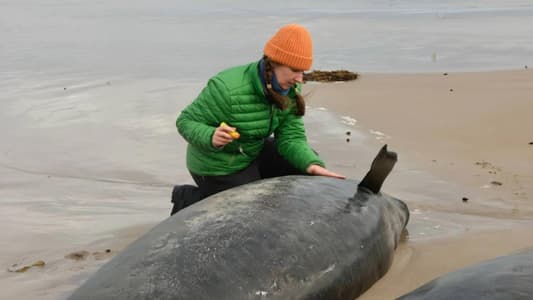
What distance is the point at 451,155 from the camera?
7.18 meters

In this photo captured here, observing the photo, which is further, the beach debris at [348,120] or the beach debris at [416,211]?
the beach debris at [348,120]

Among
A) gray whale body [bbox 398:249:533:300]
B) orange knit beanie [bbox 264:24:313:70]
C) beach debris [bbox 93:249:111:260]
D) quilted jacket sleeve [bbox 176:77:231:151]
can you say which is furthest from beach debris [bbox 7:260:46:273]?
gray whale body [bbox 398:249:533:300]

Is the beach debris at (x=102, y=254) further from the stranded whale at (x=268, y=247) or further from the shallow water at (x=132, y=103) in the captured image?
the stranded whale at (x=268, y=247)

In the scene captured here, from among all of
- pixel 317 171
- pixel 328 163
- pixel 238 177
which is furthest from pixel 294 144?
pixel 328 163

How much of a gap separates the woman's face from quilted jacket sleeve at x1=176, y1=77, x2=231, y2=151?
31 cm

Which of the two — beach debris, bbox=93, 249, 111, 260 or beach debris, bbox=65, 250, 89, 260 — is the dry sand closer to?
beach debris, bbox=93, 249, 111, 260

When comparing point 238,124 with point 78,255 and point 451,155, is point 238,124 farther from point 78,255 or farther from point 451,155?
point 451,155

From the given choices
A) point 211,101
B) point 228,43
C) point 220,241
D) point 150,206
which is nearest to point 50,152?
point 150,206

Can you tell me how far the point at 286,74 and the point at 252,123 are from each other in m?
0.38

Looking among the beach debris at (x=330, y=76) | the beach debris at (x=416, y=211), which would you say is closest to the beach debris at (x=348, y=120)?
the beach debris at (x=330, y=76)

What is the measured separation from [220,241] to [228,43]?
12.4 metres

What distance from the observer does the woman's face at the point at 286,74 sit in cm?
468

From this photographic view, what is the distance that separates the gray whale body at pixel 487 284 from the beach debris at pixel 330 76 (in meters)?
7.92

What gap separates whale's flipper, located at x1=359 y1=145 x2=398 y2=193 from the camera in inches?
175
